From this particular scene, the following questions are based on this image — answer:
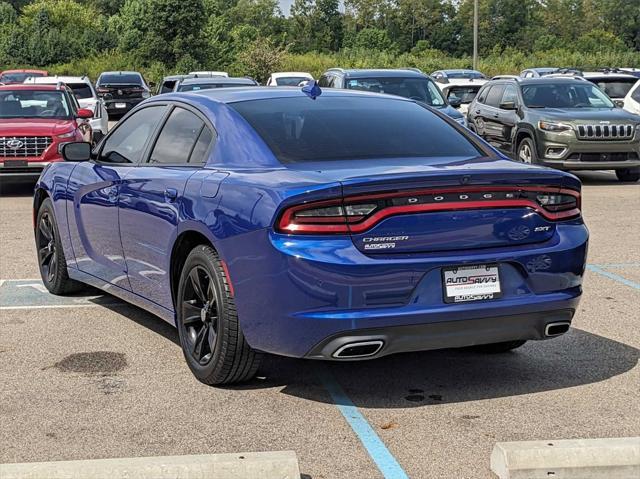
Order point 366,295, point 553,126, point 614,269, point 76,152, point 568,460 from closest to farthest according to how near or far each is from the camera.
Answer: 1. point 568,460
2. point 366,295
3. point 76,152
4. point 614,269
5. point 553,126

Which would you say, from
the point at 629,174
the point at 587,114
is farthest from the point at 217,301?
the point at 629,174

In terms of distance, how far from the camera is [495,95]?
20.0m

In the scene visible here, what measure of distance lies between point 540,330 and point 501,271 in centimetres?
42

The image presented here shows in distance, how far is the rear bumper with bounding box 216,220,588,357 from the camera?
513 centimetres

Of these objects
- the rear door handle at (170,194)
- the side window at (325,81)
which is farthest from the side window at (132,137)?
the side window at (325,81)

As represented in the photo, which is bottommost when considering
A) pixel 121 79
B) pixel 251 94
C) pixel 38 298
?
pixel 121 79

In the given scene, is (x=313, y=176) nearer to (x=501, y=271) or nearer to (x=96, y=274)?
(x=501, y=271)

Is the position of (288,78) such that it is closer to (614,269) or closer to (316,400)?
(614,269)

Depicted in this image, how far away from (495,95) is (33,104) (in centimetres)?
806

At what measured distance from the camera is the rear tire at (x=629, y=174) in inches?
706

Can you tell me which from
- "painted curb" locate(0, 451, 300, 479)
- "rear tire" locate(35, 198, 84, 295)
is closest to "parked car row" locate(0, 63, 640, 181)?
"rear tire" locate(35, 198, 84, 295)

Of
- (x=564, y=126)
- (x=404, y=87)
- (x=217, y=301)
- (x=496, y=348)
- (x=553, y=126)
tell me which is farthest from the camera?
(x=404, y=87)

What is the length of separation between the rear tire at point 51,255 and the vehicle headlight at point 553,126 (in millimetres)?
10481

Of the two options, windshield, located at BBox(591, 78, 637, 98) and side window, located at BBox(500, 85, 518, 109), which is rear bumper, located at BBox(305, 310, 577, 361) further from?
windshield, located at BBox(591, 78, 637, 98)
